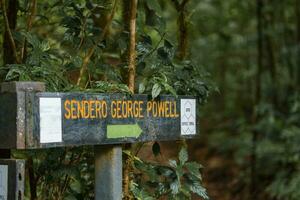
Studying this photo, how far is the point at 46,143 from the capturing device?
7.94 ft

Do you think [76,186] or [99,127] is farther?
[76,186]

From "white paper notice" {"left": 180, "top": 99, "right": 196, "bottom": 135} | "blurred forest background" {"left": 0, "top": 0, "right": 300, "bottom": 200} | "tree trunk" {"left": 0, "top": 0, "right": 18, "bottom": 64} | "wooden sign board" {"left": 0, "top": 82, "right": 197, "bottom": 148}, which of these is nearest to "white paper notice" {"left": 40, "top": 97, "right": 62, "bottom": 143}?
"wooden sign board" {"left": 0, "top": 82, "right": 197, "bottom": 148}

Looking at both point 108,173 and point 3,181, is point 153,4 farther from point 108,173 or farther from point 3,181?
point 3,181

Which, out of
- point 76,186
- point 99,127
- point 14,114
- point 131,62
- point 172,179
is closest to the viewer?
point 14,114

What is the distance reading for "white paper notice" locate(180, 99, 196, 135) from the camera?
312 centimetres

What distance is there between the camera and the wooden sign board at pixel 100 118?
240 centimetres

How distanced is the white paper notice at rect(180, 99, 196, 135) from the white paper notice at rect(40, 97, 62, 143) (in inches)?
32.6

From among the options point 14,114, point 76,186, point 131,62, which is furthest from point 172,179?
point 14,114

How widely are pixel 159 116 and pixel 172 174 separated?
0.41 metres

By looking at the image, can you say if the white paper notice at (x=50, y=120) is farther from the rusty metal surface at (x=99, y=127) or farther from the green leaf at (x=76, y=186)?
the green leaf at (x=76, y=186)

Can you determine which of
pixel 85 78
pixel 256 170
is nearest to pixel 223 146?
pixel 256 170

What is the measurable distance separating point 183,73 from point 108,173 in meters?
0.88

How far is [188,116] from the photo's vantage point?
10.4 feet

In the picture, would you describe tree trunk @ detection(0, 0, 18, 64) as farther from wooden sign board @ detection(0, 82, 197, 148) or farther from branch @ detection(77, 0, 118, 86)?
wooden sign board @ detection(0, 82, 197, 148)
